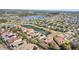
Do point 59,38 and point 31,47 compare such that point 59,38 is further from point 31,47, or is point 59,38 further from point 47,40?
point 31,47

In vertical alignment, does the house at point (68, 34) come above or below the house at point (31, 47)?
above

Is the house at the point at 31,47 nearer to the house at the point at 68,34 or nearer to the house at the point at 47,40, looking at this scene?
the house at the point at 47,40

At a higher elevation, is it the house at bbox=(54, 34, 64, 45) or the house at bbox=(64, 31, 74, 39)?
the house at bbox=(64, 31, 74, 39)

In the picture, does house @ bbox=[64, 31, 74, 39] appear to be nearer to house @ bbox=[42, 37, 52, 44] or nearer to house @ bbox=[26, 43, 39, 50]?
house @ bbox=[42, 37, 52, 44]

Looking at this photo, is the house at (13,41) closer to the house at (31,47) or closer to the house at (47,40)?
the house at (31,47)

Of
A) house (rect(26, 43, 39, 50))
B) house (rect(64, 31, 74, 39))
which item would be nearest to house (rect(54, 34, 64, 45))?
house (rect(64, 31, 74, 39))

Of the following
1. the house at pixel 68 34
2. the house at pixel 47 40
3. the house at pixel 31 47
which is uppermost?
the house at pixel 68 34

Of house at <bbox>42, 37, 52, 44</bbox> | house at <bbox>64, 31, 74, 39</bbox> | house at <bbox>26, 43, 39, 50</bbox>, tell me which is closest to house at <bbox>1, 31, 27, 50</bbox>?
house at <bbox>26, 43, 39, 50</bbox>

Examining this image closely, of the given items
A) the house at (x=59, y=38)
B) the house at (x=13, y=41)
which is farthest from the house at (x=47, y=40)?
the house at (x=13, y=41)

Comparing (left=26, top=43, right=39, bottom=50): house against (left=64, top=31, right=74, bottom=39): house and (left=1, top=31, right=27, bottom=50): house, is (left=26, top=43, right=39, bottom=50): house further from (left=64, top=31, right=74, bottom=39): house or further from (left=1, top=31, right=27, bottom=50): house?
(left=64, top=31, right=74, bottom=39): house

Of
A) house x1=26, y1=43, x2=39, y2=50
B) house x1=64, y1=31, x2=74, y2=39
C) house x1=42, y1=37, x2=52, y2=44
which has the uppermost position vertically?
house x1=64, y1=31, x2=74, y2=39
